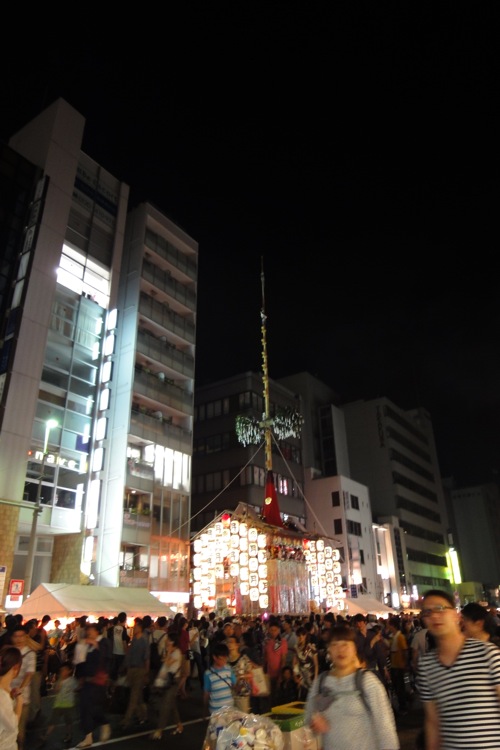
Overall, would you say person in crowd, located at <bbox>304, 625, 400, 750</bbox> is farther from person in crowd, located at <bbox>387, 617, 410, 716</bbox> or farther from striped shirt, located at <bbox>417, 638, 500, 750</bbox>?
person in crowd, located at <bbox>387, 617, 410, 716</bbox>

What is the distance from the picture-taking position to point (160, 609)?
18875 millimetres

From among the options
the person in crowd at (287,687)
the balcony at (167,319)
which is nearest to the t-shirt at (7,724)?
the person in crowd at (287,687)

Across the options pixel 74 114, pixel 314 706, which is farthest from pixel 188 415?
pixel 314 706

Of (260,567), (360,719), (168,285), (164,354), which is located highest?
(168,285)

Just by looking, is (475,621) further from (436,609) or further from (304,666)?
(304,666)

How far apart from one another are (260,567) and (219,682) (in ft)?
51.7

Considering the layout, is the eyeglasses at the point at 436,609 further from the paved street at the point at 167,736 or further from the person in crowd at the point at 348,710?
the paved street at the point at 167,736

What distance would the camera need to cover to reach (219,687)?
643cm

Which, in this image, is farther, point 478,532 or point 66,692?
point 478,532

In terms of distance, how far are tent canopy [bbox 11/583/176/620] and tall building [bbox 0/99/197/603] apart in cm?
653

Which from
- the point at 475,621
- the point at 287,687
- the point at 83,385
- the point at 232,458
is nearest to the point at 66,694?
the point at 287,687

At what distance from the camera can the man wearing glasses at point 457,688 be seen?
3027mm

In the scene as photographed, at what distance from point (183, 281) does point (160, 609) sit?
83.7 feet

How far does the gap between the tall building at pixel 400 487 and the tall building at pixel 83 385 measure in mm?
31433
